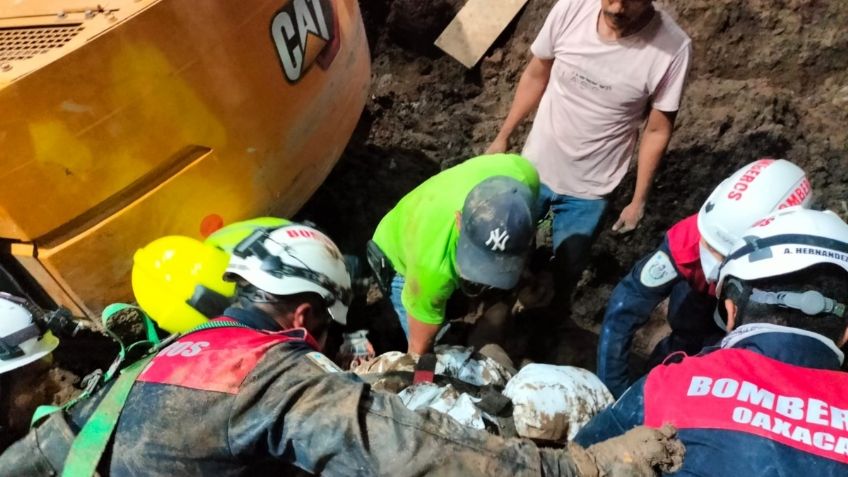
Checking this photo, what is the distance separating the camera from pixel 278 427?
1.66 m

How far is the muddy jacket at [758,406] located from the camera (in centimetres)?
157

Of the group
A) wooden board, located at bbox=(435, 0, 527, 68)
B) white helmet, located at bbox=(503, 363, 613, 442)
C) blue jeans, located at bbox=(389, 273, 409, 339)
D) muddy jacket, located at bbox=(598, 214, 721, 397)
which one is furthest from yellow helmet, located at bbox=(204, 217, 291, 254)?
wooden board, located at bbox=(435, 0, 527, 68)

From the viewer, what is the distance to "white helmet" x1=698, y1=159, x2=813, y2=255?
2.46 metres

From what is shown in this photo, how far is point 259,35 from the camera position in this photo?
2.63 meters

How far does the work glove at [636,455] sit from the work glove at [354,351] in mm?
1643

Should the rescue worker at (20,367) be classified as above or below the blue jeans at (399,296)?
above

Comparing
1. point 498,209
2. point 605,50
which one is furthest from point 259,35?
point 605,50

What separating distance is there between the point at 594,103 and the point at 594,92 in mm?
58

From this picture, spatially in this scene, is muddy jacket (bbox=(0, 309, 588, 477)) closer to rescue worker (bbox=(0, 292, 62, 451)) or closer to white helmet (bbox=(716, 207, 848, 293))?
white helmet (bbox=(716, 207, 848, 293))

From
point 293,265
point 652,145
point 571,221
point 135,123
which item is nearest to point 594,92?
point 652,145

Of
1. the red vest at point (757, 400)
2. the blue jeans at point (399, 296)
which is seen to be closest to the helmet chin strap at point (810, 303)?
the red vest at point (757, 400)

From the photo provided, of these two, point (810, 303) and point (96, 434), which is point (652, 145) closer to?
point (810, 303)

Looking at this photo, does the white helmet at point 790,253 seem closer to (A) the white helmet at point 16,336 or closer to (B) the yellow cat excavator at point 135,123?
(B) the yellow cat excavator at point 135,123

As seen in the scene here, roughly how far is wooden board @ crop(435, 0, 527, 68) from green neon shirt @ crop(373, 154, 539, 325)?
8.20 ft
